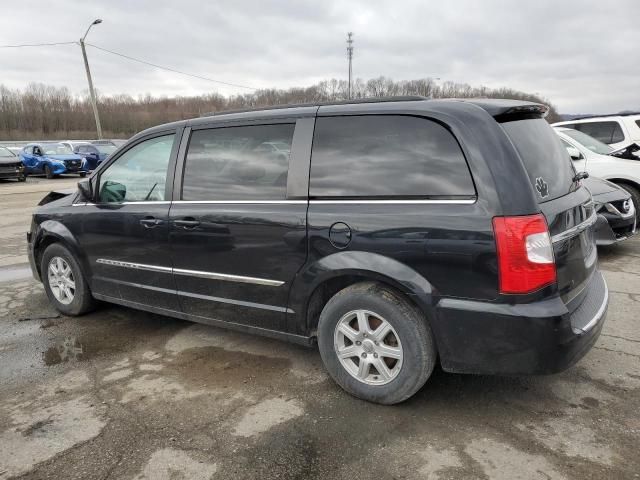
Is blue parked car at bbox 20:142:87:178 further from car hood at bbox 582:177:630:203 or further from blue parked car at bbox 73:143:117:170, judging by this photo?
car hood at bbox 582:177:630:203

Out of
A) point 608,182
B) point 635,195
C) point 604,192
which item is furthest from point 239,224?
point 635,195

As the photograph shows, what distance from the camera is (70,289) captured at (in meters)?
4.62

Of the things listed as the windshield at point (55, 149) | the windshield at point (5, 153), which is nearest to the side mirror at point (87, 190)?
the windshield at point (5, 153)

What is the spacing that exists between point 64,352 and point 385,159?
9.68 ft

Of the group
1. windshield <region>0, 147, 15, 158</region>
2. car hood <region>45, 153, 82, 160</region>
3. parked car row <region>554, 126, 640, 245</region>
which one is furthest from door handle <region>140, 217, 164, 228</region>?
car hood <region>45, 153, 82, 160</region>

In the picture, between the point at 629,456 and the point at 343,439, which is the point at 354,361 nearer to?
the point at 343,439

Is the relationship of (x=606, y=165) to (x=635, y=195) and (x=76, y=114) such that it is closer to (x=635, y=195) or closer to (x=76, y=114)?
(x=635, y=195)

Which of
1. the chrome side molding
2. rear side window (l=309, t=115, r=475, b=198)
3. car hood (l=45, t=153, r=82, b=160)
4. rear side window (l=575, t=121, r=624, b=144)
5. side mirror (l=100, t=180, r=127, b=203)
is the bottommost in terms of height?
the chrome side molding

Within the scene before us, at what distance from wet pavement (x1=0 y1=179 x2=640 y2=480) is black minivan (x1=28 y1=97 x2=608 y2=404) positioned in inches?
11.8

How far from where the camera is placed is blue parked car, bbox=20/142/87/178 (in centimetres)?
2217

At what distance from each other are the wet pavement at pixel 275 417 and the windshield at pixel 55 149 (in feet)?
71.6

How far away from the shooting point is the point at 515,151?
260cm

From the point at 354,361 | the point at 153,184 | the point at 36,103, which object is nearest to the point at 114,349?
the point at 153,184

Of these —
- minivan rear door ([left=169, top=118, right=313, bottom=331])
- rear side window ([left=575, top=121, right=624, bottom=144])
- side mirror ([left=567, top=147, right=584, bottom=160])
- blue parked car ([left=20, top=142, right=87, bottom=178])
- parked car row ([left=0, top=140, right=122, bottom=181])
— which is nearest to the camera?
minivan rear door ([left=169, top=118, right=313, bottom=331])
